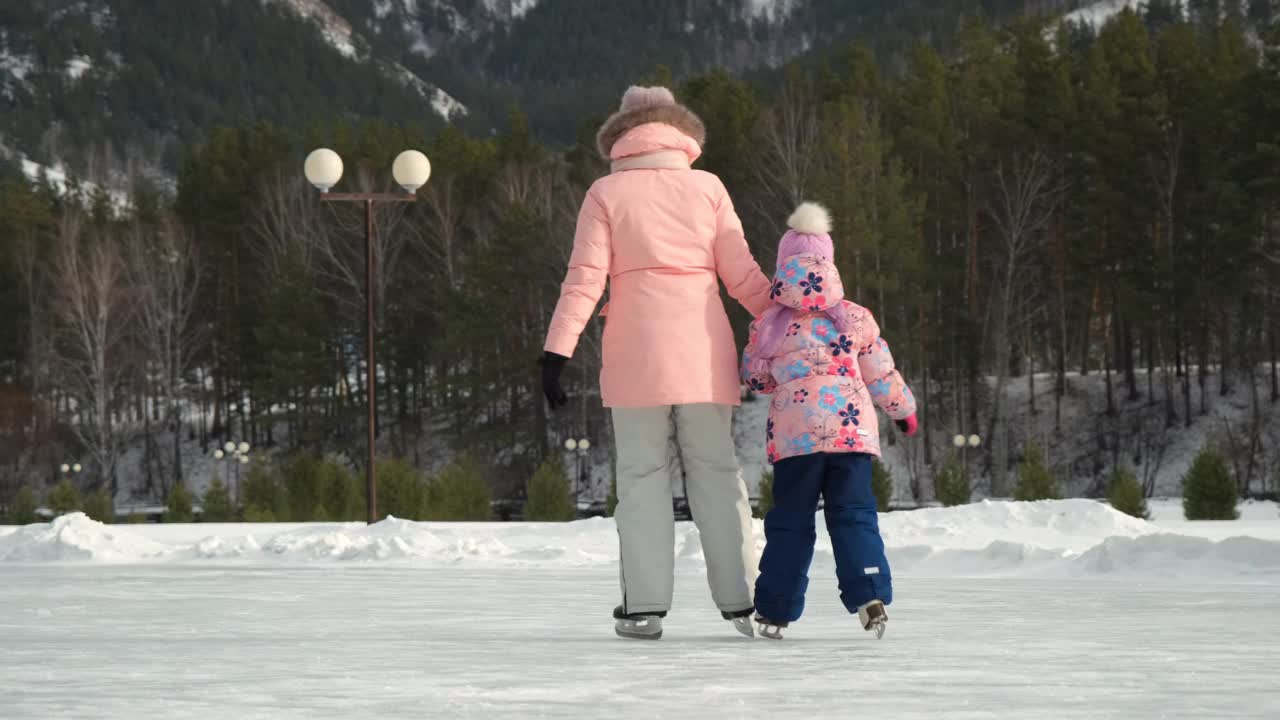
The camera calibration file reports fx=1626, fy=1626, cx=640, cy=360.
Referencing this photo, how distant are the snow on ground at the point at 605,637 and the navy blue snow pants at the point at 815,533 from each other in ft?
0.55

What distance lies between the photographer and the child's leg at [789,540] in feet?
19.1

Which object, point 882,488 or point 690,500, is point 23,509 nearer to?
point 882,488

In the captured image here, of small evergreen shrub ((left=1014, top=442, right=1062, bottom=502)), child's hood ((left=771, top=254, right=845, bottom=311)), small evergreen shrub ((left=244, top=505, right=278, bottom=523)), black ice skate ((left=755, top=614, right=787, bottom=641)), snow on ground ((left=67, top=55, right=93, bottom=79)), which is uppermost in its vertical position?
snow on ground ((left=67, top=55, right=93, bottom=79))

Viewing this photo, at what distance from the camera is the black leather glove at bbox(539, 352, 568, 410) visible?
18.6 feet

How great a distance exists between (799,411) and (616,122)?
1.38 metres

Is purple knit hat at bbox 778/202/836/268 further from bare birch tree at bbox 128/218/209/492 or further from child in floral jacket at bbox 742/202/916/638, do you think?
bare birch tree at bbox 128/218/209/492

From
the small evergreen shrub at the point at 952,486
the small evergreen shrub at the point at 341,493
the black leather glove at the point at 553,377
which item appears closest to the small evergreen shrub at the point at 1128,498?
the small evergreen shrub at the point at 952,486

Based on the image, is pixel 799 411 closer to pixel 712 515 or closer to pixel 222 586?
pixel 712 515

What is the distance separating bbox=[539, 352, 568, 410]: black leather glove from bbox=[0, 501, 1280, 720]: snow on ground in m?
0.85

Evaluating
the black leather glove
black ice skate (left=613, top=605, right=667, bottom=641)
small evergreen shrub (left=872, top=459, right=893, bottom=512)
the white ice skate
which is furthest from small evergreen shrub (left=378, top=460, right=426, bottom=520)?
the white ice skate

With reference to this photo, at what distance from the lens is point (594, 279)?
602cm

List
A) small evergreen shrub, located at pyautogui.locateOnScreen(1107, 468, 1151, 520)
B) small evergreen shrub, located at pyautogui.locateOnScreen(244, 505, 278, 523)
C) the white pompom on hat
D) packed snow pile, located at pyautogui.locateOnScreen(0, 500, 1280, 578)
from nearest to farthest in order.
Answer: the white pompom on hat → packed snow pile, located at pyautogui.locateOnScreen(0, 500, 1280, 578) → small evergreen shrub, located at pyautogui.locateOnScreen(1107, 468, 1151, 520) → small evergreen shrub, located at pyautogui.locateOnScreen(244, 505, 278, 523)

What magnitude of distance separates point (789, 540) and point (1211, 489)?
54.4 ft

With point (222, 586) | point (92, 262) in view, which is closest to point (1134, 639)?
point (222, 586)
